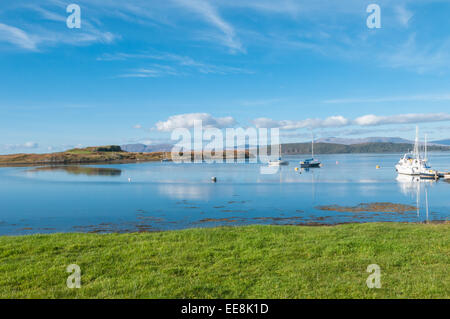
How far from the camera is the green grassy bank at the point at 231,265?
8.45 meters

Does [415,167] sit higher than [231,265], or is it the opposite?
[415,167]

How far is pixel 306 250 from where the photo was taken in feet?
39.8

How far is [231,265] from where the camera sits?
10586 mm

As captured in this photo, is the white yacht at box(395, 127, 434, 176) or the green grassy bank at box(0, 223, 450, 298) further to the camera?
the white yacht at box(395, 127, 434, 176)

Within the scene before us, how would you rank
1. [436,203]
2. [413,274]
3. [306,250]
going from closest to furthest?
[413,274] < [306,250] < [436,203]

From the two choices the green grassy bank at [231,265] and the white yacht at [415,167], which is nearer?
the green grassy bank at [231,265]

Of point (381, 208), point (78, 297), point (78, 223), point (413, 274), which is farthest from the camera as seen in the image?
point (381, 208)

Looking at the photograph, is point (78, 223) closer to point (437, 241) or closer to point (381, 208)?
point (437, 241)

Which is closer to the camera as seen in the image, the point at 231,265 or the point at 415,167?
the point at 231,265

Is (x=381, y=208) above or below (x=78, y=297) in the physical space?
below

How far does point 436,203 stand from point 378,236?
30.3m

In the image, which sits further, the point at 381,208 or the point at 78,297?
the point at 381,208

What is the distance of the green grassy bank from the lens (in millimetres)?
8445
